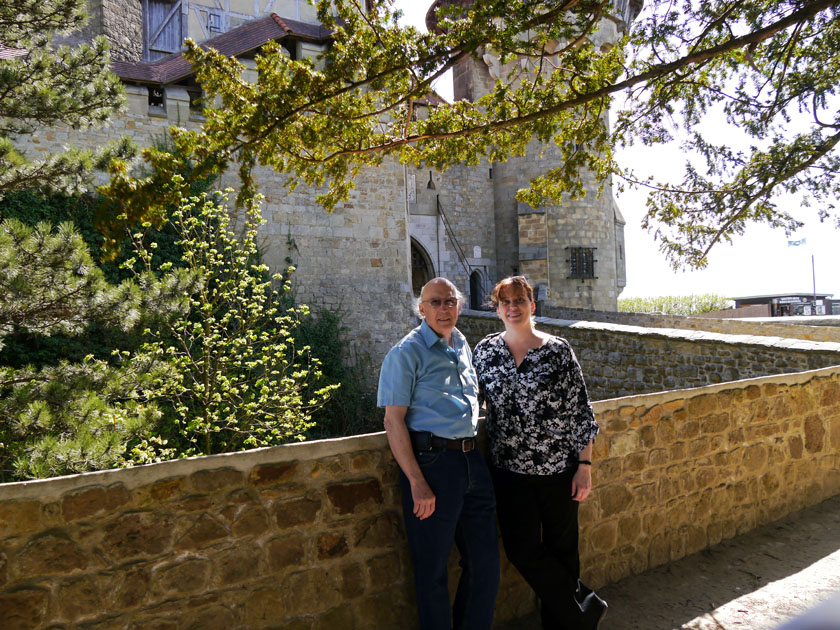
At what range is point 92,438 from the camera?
4910 millimetres

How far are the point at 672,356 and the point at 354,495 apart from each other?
7263 mm

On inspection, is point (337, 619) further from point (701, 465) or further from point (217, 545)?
point (701, 465)

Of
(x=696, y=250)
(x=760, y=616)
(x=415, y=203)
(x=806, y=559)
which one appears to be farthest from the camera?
(x=415, y=203)

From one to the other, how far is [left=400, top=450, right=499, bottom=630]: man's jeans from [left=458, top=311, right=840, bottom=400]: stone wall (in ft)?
19.8

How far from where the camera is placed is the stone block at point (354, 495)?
2443 millimetres

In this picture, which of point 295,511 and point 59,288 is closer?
point 295,511

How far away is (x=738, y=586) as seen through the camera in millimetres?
3254

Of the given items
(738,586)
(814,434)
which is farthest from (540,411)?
(814,434)

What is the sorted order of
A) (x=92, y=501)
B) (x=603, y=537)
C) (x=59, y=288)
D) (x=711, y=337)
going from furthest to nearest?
(x=711, y=337) < (x=59, y=288) < (x=603, y=537) < (x=92, y=501)

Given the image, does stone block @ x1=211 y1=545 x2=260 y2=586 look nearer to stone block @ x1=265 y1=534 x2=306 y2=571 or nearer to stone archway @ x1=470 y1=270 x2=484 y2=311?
stone block @ x1=265 y1=534 x2=306 y2=571

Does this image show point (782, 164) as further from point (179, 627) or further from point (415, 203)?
point (415, 203)

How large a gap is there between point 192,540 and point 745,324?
12.7 m

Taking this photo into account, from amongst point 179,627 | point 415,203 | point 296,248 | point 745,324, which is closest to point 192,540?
point 179,627

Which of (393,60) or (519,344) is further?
(393,60)
